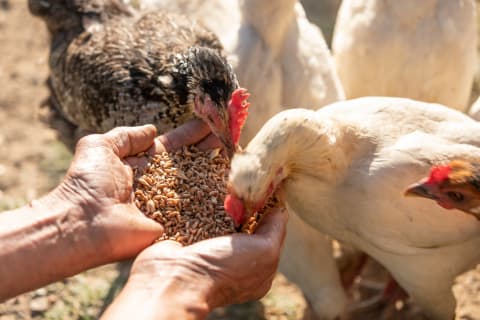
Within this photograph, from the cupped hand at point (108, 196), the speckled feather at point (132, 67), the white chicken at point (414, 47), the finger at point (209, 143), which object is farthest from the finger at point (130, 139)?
the white chicken at point (414, 47)

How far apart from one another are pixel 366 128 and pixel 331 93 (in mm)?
675

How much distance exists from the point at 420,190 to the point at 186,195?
0.87 metres

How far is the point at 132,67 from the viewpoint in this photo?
3.25 metres

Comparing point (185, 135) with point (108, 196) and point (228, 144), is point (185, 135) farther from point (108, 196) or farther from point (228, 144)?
point (108, 196)

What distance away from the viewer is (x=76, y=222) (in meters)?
2.39

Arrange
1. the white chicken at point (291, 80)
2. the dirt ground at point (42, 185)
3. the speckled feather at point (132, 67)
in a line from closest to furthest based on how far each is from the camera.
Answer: the speckled feather at point (132, 67), the white chicken at point (291, 80), the dirt ground at point (42, 185)

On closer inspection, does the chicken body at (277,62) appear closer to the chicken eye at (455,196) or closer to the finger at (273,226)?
the finger at (273,226)

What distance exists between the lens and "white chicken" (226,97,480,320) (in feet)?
8.61

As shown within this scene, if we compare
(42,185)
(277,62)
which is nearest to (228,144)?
(277,62)

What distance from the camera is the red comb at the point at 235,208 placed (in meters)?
2.35

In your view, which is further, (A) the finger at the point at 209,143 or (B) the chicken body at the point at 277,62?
(B) the chicken body at the point at 277,62

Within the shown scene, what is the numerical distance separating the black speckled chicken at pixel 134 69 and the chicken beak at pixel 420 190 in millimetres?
723

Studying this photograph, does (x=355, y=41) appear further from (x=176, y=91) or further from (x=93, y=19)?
(x=93, y=19)

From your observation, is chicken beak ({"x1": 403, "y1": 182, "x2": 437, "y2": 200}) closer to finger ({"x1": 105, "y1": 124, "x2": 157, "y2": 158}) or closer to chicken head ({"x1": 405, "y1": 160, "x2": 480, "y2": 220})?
chicken head ({"x1": 405, "y1": 160, "x2": 480, "y2": 220})
